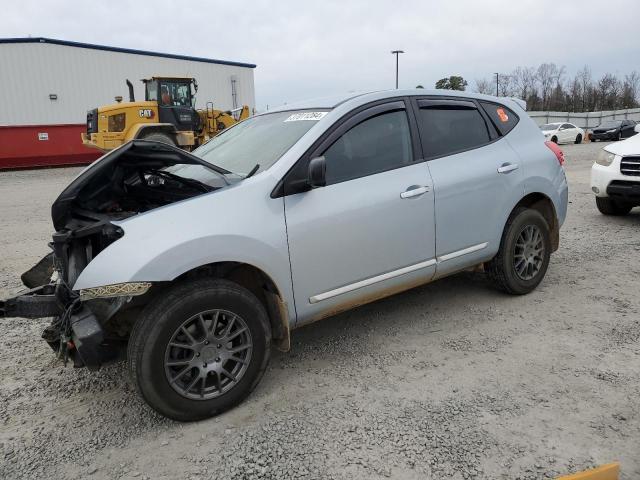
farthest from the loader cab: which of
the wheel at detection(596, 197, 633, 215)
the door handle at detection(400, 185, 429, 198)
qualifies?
the door handle at detection(400, 185, 429, 198)

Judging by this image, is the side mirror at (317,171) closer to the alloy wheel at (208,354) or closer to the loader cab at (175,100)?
the alloy wheel at (208,354)

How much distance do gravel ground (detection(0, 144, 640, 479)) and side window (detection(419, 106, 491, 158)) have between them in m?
1.39

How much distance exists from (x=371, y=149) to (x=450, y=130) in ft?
2.87

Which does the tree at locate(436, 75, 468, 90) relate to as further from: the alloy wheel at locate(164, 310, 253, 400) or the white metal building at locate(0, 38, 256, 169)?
the alloy wheel at locate(164, 310, 253, 400)

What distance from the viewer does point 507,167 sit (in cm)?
408

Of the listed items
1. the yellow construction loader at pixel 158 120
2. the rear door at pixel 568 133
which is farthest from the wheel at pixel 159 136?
the rear door at pixel 568 133

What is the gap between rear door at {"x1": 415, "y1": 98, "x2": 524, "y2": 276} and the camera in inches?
146

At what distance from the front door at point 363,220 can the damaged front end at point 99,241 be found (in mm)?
635

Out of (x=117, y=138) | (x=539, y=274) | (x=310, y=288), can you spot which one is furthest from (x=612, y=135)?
(x=310, y=288)

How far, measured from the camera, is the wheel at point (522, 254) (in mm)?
4180

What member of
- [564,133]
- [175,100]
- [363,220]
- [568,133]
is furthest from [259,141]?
[568,133]

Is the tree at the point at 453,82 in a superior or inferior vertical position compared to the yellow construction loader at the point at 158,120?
superior

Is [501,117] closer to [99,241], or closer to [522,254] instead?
[522,254]

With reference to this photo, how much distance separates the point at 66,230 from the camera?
2799 mm
